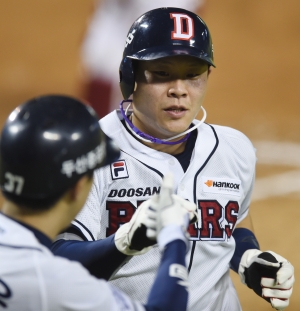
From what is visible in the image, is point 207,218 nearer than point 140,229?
No

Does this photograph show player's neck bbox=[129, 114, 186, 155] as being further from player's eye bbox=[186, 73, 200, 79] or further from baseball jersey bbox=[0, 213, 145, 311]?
baseball jersey bbox=[0, 213, 145, 311]

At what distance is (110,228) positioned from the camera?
3047 millimetres

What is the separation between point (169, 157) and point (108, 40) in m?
4.63

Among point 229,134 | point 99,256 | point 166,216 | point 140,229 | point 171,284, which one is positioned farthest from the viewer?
point 229,134

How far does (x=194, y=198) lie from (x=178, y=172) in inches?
6.1

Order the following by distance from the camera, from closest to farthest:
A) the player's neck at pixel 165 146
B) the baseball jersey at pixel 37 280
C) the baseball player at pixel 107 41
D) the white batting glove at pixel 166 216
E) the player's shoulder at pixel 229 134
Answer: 1. the baseball jersey at pixel 37 280
2. the white batting glove at pixel 166 216
3. the player's neck at pixel 165 146
4. the player's shoulder at pixel 229 134
5. the baseball player at pixel 107 41

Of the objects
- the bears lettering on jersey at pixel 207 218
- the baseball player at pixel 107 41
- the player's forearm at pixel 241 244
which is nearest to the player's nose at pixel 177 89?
the bears lettering on jersey at pixel 207 218

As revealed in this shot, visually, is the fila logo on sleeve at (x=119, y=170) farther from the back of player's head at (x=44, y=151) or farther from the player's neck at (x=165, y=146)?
the back of player's head at (x=44, y=151)

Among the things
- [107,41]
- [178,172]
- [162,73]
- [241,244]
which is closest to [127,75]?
[162,73]

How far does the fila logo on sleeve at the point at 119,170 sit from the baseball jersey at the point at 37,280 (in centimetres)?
98

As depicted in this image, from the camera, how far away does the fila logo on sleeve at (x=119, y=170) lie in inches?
120

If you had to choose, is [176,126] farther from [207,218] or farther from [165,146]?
[207,218]

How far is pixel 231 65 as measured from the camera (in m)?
7.78

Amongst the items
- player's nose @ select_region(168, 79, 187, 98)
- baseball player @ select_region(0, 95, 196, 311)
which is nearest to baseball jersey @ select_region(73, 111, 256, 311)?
player's nose @ select_region(168, 79, 187, 98)
